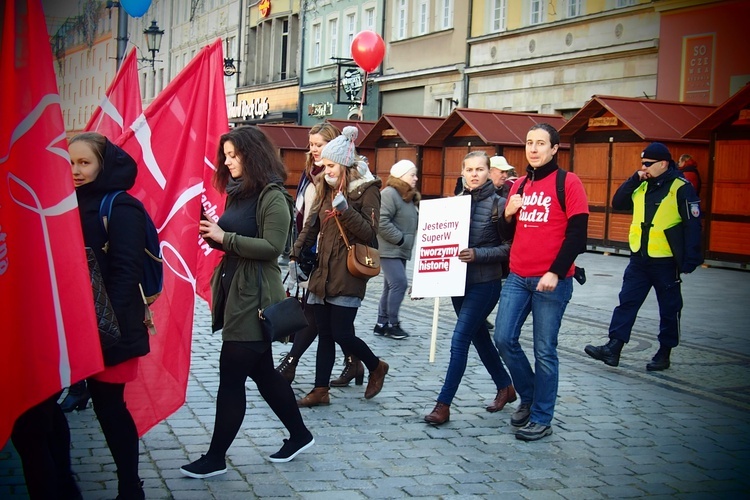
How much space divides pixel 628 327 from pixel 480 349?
2.38 m

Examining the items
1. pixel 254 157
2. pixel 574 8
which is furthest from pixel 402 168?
pixel 574 8

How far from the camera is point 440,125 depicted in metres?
25.7

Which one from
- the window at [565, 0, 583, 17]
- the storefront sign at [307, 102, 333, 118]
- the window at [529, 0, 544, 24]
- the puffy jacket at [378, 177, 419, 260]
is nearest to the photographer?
the puffy jacket at [378, 177, 419, 260]

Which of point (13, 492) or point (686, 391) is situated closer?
point (13, 492)

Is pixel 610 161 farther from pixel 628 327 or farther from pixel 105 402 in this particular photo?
pixel 105 402

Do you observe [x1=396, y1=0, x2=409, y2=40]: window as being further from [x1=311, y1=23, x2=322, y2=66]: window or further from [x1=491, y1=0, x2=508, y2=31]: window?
[x1=311, y1=23, x2=322, y2=66]: window

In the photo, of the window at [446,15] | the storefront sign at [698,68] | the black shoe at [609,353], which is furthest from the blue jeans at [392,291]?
the window at [446,15]

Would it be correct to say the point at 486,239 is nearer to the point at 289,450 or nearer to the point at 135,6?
the point at 289,450

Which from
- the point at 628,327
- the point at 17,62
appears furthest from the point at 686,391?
the point at 17,62

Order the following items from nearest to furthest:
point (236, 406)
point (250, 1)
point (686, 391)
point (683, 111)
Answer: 1. point (236, 406)
2. point (686, 391)
3. point (683, 111)
4. point (250, 1)

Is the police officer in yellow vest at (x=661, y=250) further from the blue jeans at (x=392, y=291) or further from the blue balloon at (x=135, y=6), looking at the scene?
the blue balloon at (x=135, y=6)

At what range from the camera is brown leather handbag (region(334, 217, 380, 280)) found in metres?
6.74

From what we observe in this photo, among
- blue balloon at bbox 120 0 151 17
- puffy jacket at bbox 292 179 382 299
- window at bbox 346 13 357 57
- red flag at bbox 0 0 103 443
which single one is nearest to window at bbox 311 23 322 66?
window at bbox 346 13 357 57

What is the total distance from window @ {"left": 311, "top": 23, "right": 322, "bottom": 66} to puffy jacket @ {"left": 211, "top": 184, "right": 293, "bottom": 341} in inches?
1519
